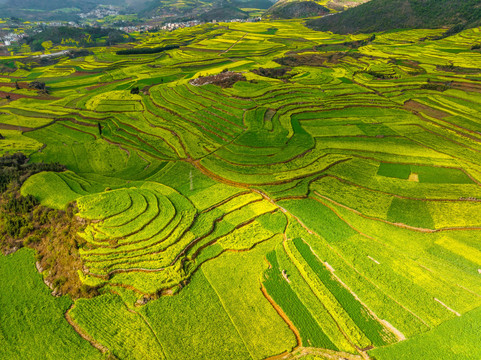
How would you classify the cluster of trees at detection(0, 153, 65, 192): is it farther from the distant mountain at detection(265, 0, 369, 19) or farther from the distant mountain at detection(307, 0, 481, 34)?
the distant mountain at detection(265, 0, 369, 19)

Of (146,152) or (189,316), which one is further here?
(146,152)

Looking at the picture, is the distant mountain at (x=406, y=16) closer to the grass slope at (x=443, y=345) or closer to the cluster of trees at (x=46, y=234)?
the grass slope at (x=443, y=345)

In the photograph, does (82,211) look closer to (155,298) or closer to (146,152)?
(155,298)

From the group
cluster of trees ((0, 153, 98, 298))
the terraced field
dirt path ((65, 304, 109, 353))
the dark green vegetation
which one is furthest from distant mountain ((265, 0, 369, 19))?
dirt path ((65, 304, 109, 353))

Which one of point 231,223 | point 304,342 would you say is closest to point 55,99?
point 231,223

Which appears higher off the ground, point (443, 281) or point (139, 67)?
point (139, 67)

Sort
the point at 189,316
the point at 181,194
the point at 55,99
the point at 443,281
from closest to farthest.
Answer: the point at 189,316 < the point at 443,281 < the point at 181,194 < the point at 55,99

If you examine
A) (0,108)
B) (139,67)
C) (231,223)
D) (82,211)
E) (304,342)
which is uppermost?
(139,67)

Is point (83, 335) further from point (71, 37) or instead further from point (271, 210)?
point (71, 37)

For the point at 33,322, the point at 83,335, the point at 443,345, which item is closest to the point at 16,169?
the point at 33,322
